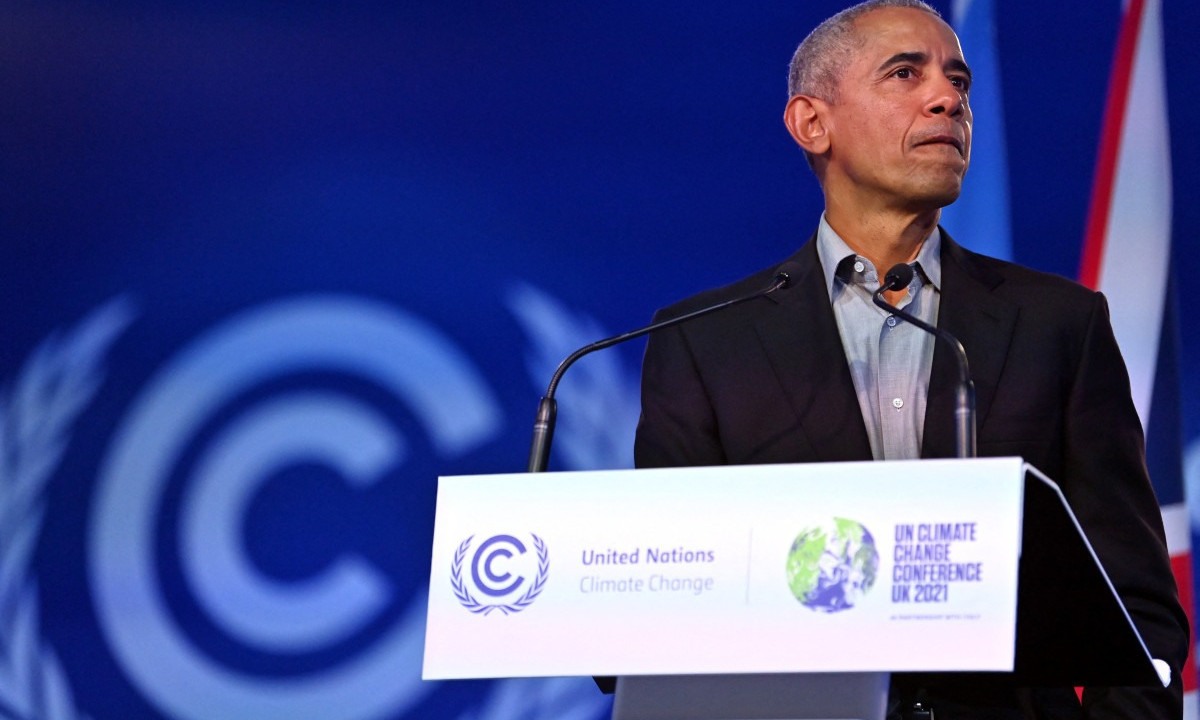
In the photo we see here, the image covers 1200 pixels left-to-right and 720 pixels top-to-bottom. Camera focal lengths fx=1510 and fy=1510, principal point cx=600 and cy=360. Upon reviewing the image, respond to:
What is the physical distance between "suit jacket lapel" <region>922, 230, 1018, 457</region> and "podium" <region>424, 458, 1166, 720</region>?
53 centimetres

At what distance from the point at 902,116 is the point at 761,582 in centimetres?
124

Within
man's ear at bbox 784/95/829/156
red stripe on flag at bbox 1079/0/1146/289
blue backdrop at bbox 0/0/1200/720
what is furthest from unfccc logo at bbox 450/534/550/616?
red stripe on flag at bbox 1079/0/1146/289

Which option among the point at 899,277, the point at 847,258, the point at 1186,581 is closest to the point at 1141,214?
the point at 1186,581

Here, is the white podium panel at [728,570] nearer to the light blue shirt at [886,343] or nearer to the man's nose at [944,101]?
the light blue shirt at [886,343]

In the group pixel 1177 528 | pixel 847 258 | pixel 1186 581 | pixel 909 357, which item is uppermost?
pixel 847 258

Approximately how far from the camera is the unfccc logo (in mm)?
1614

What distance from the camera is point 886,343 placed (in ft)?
7.79

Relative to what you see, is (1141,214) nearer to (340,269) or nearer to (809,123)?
(809,123)

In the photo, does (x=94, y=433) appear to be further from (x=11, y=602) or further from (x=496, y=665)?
(x=496, y=665)

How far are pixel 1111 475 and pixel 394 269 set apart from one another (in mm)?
1870

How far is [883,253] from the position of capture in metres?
2.57

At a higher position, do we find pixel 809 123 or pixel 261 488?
pixel 809 123

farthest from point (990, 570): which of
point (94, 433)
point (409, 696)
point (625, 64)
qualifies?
point (94, 433)

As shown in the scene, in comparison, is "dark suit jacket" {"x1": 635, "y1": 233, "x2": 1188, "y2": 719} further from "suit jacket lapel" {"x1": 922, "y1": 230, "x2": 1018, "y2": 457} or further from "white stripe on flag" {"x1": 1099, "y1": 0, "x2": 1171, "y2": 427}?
"white stripe on flag" {"x1": 1099, "y1": 0, "x2": 1171, "y2": 427}
